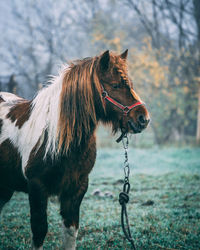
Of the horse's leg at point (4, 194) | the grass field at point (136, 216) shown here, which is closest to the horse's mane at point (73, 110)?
the grass field at point (136, 216)

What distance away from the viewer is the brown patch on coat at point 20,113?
264 centimetres

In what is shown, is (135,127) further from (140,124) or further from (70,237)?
(70,237)

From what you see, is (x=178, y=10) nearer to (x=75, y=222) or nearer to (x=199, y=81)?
(x=199, y=81)

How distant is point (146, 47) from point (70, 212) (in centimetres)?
1511

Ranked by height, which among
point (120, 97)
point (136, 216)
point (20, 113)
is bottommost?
point (136, 216)

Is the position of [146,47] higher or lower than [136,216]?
higher

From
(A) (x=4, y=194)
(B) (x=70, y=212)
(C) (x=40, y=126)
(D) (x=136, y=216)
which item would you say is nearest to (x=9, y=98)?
(C) (x=40, y=126)

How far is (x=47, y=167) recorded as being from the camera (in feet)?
7.39

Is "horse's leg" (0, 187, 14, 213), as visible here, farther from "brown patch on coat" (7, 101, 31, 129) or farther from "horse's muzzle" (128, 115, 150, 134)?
"horse's muzzle" (128, 115, 150, 134)

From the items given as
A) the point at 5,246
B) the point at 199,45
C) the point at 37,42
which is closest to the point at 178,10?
the point at 199,45

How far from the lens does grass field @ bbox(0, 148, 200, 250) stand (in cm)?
309

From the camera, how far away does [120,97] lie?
7.66 ft

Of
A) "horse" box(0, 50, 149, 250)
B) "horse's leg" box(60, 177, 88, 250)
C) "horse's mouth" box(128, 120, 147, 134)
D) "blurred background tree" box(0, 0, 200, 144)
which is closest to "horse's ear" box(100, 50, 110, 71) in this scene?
"horse" box(0, 50, 149, 250)

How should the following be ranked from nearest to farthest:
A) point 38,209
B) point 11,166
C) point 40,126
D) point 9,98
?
point 38,209
point 40,126
point 11,166
point 9,98
